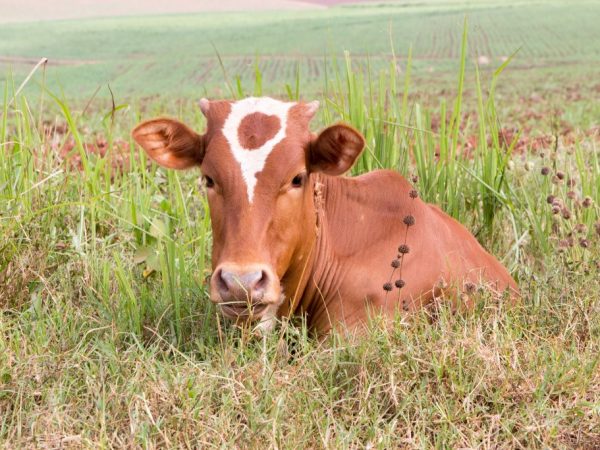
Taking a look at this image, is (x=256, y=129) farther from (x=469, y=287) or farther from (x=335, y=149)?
(x=469, y=287)

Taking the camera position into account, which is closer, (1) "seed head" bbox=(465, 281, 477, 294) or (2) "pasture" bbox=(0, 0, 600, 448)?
(2) "pasture" bbox=(0, 0, 600, 448)

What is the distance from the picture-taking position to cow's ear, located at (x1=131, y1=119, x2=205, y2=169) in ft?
11.9

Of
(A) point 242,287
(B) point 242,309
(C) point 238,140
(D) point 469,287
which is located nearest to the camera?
(A) point 242,287

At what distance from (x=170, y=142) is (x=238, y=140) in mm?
422

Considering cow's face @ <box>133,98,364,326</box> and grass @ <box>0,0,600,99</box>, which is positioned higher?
cow's face @ <box>133,98,364,326</box>

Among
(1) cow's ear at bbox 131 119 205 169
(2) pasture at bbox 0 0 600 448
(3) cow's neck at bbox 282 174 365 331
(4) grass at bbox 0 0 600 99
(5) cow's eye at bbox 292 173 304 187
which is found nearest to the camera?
(2) pasture at bbox 0 0 600 448

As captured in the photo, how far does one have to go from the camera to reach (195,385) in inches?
127

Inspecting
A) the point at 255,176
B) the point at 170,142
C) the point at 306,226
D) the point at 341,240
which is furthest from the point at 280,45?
the point at 255,176

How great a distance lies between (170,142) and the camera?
12.1 ft

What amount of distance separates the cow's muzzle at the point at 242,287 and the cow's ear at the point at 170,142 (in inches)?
27.2

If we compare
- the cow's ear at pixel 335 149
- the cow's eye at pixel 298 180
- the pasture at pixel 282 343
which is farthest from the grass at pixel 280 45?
the cow's eye at pixel 298 180

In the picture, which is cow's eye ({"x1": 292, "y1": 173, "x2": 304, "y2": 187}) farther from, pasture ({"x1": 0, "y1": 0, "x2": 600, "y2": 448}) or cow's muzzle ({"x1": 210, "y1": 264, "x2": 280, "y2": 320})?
pasture ({"x1": 0, "y1": 0, "x2": 600, "y2": 448})

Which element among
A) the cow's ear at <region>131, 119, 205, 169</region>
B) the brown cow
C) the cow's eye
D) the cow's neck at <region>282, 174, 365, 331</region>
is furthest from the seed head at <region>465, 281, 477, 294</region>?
the cow's ear at <region>131, 119, 205, 169</region>

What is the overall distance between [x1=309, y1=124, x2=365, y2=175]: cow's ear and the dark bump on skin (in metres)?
0.20
